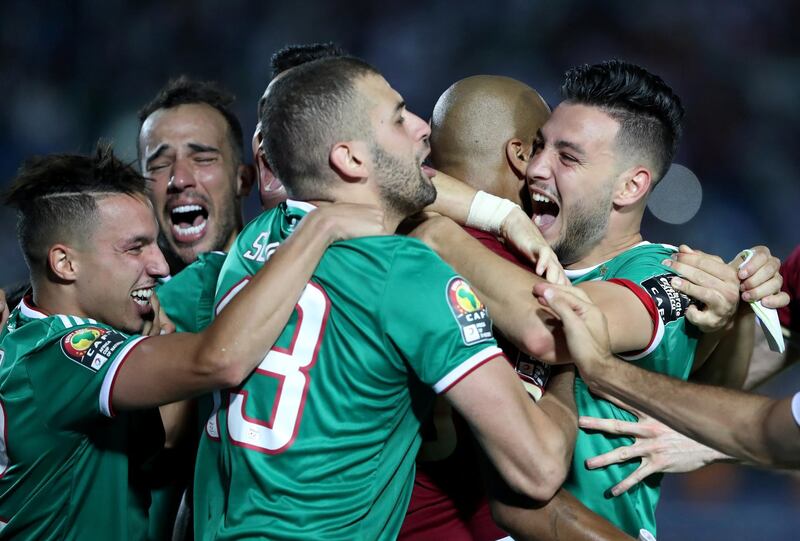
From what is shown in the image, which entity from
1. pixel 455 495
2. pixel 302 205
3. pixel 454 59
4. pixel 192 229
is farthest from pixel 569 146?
pixel 454 59

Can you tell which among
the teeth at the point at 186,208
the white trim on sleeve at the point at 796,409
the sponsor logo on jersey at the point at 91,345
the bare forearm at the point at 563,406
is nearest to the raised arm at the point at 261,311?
the sponsor logo on jersey at the point at 91,345

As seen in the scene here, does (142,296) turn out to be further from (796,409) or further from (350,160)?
(796,409)

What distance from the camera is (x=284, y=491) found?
2.41 metres

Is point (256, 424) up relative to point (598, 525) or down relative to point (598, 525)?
up

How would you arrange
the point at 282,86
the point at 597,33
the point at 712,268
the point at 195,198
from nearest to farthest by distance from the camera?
the point at 282,86, the point at 712,268, the point at 195,198, the point at 597,33

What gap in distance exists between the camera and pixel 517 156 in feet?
11.9

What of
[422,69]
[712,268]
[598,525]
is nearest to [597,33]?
[422,69]

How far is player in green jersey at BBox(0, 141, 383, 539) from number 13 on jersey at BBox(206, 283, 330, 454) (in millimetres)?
66

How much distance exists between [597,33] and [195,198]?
21.1 feet

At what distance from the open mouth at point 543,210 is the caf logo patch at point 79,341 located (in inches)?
67.1

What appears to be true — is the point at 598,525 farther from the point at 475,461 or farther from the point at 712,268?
the point at 712,268

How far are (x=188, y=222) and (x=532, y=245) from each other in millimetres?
2537

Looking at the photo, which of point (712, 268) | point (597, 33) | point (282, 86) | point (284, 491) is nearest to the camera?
point (284, 491)

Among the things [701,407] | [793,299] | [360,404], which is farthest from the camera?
[793,299]
